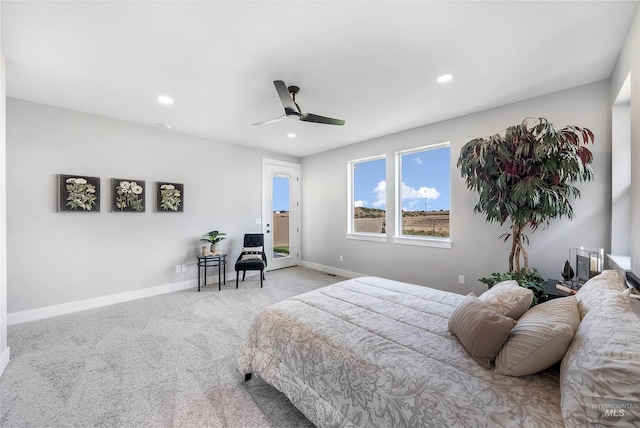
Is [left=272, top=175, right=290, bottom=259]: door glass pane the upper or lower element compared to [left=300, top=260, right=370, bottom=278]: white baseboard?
upper

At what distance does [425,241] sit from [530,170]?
182 cm

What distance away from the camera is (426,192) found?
416cm

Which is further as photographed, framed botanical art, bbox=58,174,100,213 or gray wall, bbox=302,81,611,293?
framed botanical art, bbox=58,174,100,213

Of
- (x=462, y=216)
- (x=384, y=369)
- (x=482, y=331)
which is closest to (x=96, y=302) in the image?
(x=384, y=369)

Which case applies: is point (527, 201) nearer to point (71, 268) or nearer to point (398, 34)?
point (398, 34)

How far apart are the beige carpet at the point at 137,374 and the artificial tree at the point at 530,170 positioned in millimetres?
2615

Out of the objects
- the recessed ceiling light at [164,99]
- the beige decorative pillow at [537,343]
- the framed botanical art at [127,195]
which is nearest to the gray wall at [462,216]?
the beige decorative pillow at [537,343]

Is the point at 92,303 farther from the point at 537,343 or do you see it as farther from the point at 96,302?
the point at 537,343

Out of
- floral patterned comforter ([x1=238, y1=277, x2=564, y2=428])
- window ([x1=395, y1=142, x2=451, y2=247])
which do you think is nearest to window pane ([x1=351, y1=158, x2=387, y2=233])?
window ([x1=395, y1=142, x2=451, y2=247])

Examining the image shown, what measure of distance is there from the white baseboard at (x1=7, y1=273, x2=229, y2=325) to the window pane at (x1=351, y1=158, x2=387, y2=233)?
3.31 m

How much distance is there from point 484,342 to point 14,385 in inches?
129

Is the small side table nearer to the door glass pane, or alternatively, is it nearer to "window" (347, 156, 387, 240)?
the door glass pane

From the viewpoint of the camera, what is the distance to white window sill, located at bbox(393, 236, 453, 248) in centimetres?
380

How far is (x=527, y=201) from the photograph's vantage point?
8.00ft
